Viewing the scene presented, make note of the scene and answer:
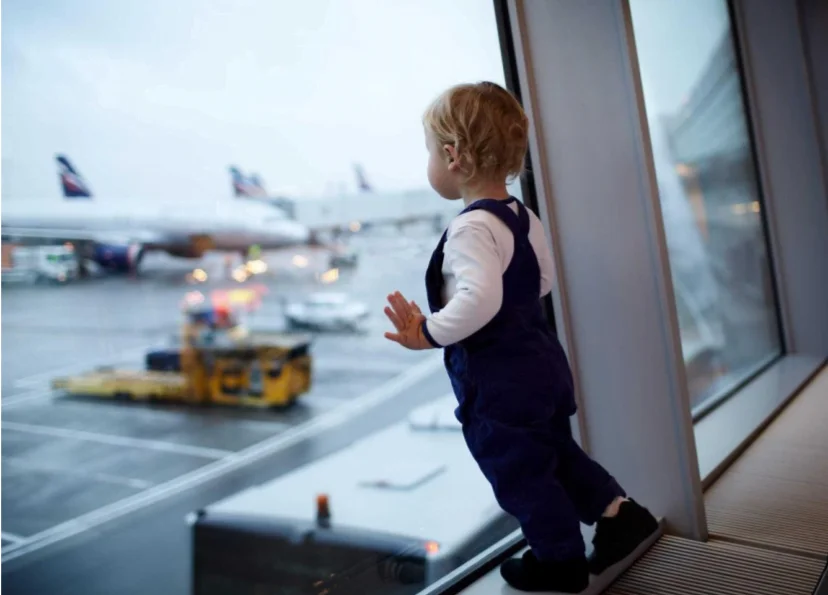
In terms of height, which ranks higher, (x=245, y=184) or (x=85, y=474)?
(x=245, y=184)

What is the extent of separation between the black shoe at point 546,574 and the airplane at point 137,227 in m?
1.67

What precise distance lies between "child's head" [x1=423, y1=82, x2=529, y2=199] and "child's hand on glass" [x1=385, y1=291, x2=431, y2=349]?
23 cm

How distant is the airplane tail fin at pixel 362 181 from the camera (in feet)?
13.8

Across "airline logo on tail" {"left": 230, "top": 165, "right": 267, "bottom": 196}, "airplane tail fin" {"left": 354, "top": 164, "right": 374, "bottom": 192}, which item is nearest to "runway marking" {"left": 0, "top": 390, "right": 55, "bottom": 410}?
"airplane tail fin" {"left": 354, "top": 164, "right": 374, "bottom": 192}

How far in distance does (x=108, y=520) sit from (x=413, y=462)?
3.04 metres

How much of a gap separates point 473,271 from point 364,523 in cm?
227

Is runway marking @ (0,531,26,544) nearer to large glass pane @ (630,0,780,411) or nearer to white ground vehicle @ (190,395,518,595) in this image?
white ground vehicle @ (190,395,518,595)

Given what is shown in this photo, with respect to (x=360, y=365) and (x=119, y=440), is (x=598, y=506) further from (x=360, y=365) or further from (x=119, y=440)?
(x=360, y=365)

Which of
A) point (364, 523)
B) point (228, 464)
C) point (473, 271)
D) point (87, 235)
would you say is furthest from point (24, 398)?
point (473, 271)

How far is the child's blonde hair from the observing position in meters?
0.91

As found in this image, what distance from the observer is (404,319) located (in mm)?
905

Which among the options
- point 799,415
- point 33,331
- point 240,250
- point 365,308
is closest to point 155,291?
point 240,250

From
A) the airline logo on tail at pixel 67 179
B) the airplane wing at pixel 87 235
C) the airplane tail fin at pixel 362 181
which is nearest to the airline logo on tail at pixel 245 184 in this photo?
the airplane wing at pixel 87 235

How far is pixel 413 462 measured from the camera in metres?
3.72
